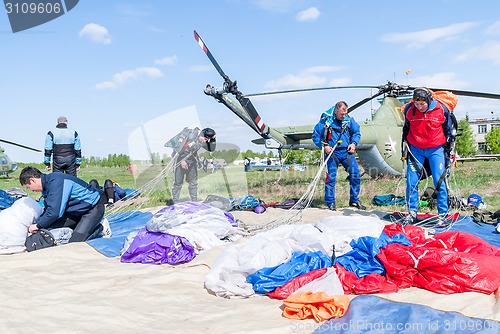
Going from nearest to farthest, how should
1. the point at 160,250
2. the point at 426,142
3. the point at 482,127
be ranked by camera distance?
the point at 160,250, the point at 426,142, the point at 482,127

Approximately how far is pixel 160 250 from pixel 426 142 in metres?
3.35

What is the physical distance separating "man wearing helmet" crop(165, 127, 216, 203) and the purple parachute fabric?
107 inches

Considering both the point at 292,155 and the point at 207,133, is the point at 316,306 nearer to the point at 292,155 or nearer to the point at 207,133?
the point at 207,133

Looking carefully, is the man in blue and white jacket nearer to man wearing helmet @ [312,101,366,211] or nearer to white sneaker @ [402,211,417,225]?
man wearing helmet @ [312,101,366,211]

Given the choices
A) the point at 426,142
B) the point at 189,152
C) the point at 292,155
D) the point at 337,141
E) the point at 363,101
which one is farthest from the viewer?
the point at 292,155

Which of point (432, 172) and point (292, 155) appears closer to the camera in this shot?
point (432, 172)

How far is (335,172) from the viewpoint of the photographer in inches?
263

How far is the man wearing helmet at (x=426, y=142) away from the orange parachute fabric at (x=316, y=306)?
2943mm

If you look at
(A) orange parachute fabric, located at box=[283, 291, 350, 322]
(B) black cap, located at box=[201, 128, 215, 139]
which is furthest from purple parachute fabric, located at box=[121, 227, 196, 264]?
(B) black cap, located at box=[201, 128, 215, 139]

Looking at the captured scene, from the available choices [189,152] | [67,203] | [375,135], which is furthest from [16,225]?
[375,135]

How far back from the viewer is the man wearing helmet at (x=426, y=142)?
17.3 ft

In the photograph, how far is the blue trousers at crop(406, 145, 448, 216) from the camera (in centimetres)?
534

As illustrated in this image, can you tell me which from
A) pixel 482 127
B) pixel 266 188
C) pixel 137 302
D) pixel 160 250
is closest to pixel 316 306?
Result: pixel 137 302

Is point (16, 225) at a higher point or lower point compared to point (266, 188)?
higher
